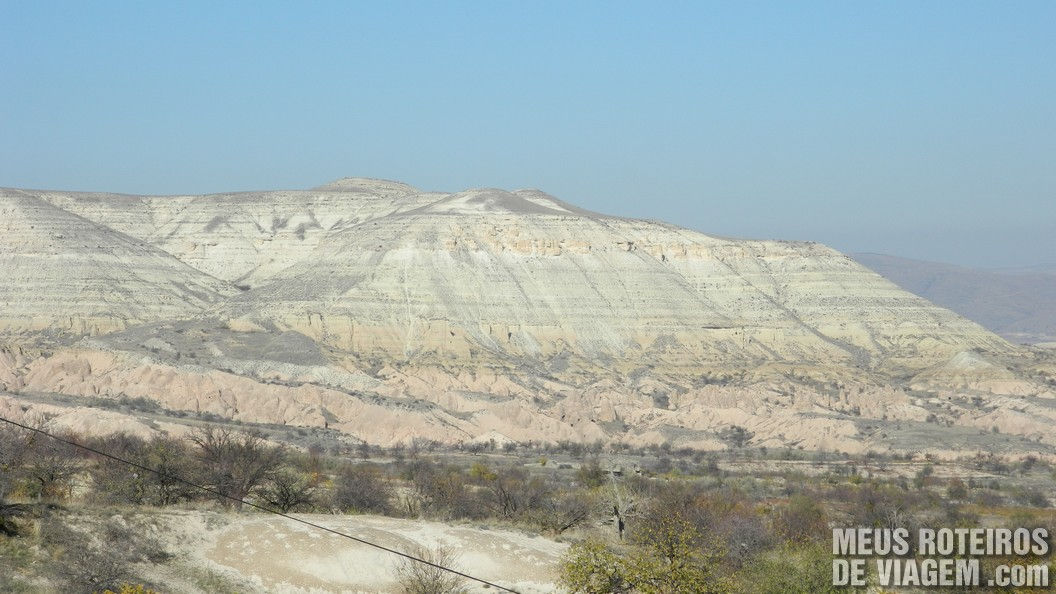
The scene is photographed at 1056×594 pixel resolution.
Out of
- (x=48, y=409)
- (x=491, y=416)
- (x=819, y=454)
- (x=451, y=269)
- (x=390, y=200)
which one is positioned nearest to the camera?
(x=48, y=409)

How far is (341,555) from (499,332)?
7487 cm

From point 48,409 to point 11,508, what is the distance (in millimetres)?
35478

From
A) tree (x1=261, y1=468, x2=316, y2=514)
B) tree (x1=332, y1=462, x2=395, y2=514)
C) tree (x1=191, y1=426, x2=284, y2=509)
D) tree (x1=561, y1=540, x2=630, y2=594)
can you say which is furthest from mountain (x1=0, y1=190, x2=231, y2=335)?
tree (x1=561, y1=540, x2=630, y2=594)

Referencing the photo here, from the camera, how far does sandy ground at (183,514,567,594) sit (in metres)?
29.8

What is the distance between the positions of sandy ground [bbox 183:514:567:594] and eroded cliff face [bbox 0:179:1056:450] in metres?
39.5

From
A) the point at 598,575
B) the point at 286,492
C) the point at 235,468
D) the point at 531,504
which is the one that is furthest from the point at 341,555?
the point at 531,504

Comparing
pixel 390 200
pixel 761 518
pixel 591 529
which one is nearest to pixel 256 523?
pixel 591 529

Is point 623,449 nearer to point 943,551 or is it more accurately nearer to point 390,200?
point 943,551

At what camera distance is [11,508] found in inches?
1169

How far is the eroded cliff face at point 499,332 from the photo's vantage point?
258 ft

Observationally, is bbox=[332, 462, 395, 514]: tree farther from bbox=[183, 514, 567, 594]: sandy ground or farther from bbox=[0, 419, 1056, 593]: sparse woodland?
bbox=[183, 514, 567, 594]: sandy ground

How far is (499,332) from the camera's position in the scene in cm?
10531

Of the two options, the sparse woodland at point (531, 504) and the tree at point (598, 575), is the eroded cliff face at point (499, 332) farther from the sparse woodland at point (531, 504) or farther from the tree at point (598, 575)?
the tree at point (598, 575)

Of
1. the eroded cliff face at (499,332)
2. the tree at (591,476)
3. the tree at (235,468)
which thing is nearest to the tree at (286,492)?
the tree at (235,468)
